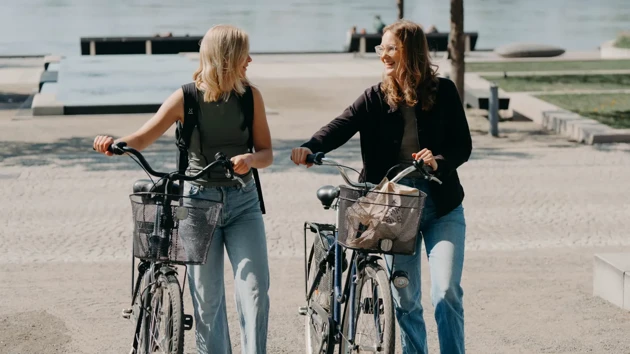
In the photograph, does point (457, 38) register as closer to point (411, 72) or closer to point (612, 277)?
point (612, 277)

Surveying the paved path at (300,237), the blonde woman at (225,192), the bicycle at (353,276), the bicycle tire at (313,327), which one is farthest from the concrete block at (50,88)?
the blonde woman at (225,192)

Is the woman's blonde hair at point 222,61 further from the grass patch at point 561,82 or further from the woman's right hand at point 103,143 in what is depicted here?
the grass patch at point 561,82

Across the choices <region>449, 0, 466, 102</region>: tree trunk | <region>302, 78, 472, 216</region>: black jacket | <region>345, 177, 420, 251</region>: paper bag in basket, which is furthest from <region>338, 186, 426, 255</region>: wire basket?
<region>449, 0, 466, 102</region>: tree trunk

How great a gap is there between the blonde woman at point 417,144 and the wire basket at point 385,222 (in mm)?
367

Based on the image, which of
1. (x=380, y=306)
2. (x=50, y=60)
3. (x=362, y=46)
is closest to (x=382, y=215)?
(x=380, y=306)

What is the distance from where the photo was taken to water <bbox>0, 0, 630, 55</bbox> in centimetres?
Result: 5606

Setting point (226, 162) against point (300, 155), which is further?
point (300, 155)

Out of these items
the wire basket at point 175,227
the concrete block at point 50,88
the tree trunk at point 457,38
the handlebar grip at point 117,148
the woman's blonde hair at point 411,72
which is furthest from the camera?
the concrete block at point 50,88

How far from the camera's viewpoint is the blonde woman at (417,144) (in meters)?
5.21

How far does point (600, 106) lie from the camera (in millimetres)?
17625

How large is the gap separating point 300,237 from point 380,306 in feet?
14.2

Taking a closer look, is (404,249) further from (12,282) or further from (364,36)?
(364,36)

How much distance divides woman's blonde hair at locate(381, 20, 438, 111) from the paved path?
1779mm

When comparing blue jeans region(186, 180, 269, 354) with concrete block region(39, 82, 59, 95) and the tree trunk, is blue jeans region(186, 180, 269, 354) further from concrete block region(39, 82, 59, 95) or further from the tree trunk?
concrete block region(39, 82, 59, 95)
